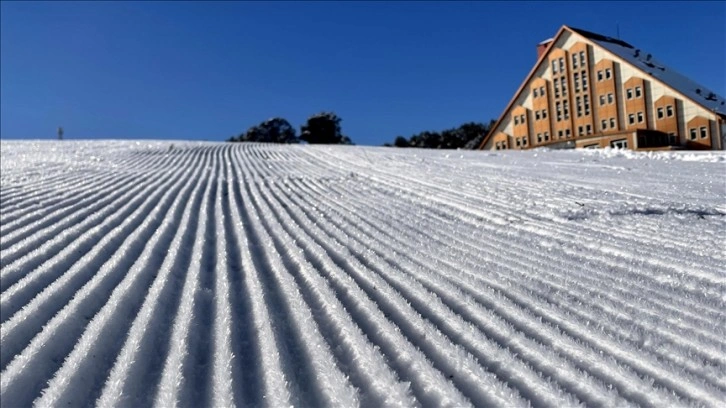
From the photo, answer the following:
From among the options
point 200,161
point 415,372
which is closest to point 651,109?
point 200,161

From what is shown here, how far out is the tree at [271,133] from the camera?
1791 inches

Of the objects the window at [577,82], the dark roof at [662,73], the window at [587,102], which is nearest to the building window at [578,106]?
the window at [587,102]

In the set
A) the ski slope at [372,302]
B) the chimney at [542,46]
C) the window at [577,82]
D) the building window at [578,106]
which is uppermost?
the chimney at [542,46]

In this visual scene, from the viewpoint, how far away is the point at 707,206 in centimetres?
471

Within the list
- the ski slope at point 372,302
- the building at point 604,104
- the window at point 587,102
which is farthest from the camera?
the window at point 587,102

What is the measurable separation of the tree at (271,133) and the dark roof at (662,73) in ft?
76.4

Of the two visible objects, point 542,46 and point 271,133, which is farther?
point 271,133

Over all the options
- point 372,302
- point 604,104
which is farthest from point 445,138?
point 372,302

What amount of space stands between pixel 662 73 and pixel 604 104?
2.95 meters

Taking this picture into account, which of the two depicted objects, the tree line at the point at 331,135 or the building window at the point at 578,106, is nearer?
the building window at the point at 578,106

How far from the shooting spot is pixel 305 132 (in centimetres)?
4478

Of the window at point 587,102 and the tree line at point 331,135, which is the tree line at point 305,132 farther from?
the window at point 587,102

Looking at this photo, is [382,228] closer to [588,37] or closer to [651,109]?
[651,109]

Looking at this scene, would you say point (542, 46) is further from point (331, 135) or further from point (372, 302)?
point (372, 302)
